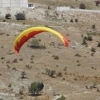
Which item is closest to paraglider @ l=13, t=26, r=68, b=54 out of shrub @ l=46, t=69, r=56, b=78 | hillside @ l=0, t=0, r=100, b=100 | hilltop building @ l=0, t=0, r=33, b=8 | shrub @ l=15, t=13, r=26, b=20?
hillside @ l=0, t=0, r=100, b=100

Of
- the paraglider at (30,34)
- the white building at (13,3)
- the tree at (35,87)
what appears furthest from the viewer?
the white building at (13,3)

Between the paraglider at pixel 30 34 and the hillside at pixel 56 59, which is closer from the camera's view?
the paraglider at pixel 30 34

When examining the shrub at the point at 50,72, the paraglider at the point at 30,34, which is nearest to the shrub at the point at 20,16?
the shrub at the point at 50,72

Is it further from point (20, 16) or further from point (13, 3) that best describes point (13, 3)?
point (20, 16)

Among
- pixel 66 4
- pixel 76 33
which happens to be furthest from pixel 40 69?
pixel 66 4

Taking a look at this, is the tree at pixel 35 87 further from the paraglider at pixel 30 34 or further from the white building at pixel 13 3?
the white building at pixel 13 3

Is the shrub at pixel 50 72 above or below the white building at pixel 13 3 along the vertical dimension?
below


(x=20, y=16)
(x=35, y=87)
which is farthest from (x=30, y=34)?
(x=20, y=16)

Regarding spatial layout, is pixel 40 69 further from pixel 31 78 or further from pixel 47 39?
pixel 47 39
